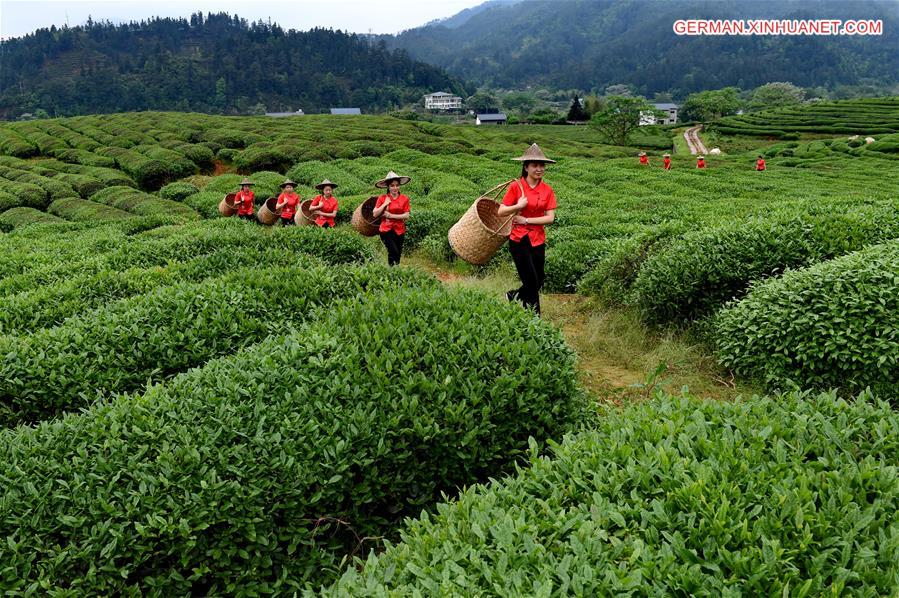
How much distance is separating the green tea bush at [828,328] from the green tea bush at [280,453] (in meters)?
2.13

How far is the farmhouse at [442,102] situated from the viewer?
12214 centimetres

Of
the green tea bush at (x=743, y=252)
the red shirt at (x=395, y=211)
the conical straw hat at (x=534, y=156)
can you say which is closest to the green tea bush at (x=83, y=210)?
the red shirt at (x=395, y=211)

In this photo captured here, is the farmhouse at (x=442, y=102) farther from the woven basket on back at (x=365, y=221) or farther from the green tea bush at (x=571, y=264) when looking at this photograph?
the green tea bush at (x=571, y=264)

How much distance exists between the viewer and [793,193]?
18.2 metres

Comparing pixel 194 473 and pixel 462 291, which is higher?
pixel 462 291

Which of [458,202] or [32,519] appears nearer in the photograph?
[32,519]

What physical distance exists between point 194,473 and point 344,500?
0.85m

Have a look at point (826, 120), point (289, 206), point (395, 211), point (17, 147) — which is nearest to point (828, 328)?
point (395, 211)

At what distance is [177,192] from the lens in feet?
80.1

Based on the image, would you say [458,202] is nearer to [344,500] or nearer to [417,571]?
[344,500]

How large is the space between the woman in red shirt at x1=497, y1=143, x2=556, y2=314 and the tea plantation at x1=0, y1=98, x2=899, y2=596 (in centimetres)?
126

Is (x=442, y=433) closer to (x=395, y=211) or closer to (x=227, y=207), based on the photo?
(x=395, y=211)

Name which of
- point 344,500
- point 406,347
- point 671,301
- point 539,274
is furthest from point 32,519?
point 671,301

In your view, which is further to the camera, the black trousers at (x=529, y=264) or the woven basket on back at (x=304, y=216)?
the woven basket on back at (x=304, y=216)
